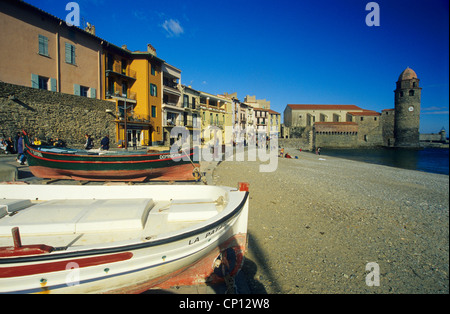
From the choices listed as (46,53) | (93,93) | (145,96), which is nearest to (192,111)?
(145,96)

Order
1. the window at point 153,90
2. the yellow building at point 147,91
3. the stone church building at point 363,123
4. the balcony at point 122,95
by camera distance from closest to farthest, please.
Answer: the balcony at point 122,95 < the yellow building at point 147,91 < the window at point 153,90 < the stone church building at point 363,123

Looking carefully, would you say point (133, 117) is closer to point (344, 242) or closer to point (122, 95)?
point (122, 95)

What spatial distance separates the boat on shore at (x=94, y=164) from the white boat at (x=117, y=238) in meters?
4.81

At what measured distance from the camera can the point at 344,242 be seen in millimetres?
5535

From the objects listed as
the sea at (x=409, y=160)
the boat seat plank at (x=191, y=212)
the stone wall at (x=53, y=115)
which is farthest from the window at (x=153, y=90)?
the sea at (x=409, y=160)

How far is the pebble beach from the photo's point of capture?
4.12m

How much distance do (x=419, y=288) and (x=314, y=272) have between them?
2050mm

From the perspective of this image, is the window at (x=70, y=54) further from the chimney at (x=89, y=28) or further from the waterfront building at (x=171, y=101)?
the waterfront building at (x=171, y=101)

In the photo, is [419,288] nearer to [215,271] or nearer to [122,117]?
[215,271]

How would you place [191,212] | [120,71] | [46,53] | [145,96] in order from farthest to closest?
[145,96], [120,71], [46,53], [191,212]

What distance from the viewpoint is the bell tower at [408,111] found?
62.1 meters

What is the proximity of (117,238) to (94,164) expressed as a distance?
7.24 metres

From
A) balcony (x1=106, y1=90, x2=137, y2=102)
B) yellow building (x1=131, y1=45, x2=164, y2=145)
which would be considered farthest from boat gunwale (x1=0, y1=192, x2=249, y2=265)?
yellow building (x1=131, y1=45, x2=164, y2=145)
